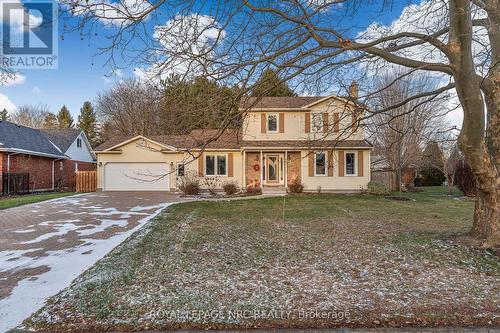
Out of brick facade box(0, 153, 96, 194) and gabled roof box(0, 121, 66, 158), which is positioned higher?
gabled roof box(0, 121, 66, 158)

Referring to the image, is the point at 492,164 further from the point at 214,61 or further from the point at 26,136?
the point at 26,136

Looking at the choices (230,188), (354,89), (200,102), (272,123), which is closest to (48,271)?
(200,102)

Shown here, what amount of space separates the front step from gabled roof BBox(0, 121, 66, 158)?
15.4 meters

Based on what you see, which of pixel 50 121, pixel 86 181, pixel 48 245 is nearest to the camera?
pixel 48 245

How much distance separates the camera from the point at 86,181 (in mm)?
20703

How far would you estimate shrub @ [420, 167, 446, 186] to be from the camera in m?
28.9

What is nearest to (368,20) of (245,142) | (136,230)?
(136,230)

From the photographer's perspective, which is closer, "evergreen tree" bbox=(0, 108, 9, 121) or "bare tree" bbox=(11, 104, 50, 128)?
"bare tree" bbox=(11, 104, 50, 128)

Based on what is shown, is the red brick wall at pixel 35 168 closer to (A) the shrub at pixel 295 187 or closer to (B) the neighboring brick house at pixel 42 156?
(B) the neighboring brick house at pixel 42 156

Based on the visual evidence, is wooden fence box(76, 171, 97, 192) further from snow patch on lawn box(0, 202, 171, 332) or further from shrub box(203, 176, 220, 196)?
snow patch on lawn box(0, 202, 171, 332)

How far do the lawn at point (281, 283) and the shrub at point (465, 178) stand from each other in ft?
40.5

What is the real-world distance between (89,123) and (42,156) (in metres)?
21.6

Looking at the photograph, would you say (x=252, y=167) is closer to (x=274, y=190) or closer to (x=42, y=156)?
(x=274, y=190)

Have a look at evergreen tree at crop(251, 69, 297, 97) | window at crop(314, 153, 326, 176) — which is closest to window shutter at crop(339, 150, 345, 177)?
window at crop(314, 153, 326, 176)
